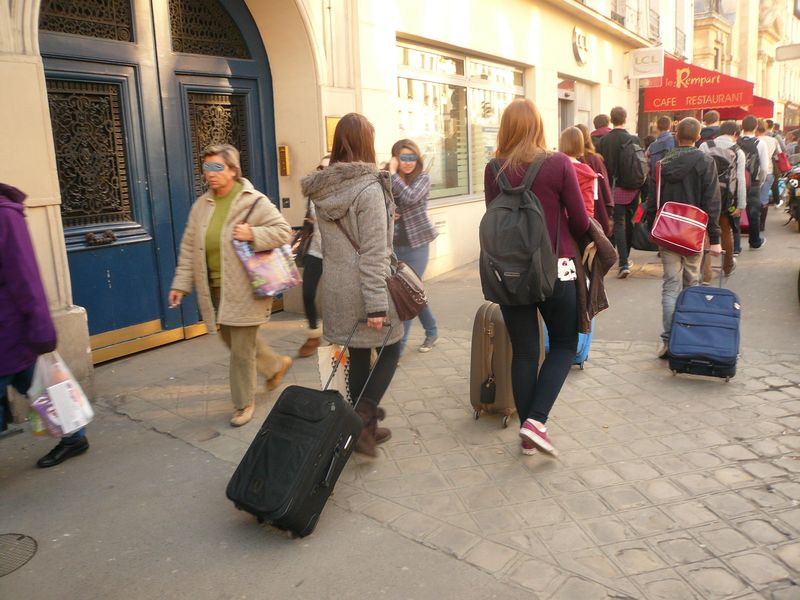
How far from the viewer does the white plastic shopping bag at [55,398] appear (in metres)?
3.72

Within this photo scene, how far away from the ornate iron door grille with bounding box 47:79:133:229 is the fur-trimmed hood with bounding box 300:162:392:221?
2.69 meters

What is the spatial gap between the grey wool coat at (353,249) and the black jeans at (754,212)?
26.2 ft

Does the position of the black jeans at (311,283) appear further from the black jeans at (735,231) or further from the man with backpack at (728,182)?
the black jeans at (735,231)

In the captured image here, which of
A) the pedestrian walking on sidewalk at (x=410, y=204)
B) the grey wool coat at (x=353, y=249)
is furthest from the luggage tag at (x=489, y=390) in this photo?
the pedestrian walking on sidewalk at (x=410, y=204)

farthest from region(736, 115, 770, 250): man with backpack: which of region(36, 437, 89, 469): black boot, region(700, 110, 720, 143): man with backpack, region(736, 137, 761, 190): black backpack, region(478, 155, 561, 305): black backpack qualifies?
region(36, 437, 89, 469): black boot

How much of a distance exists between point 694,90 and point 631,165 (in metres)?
9.44

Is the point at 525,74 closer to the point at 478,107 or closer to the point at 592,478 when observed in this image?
the point at 478,107

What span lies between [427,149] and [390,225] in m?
6.39

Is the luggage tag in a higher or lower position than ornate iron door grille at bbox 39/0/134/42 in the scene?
lower

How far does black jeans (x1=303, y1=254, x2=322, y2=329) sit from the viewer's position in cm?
605

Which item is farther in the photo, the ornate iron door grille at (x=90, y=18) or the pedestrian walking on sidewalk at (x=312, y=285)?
the pedestrian walking on sidewalk at (x=312, y=285)

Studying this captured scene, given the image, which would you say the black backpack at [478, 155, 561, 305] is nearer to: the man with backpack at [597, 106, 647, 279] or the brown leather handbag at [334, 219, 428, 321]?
the brown leather handbag at [334, 219, 428, 321]

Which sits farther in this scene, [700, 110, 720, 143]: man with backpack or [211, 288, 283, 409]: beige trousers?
[700, 110, 720, 143]: man with backpack

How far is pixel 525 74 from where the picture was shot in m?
12.5
